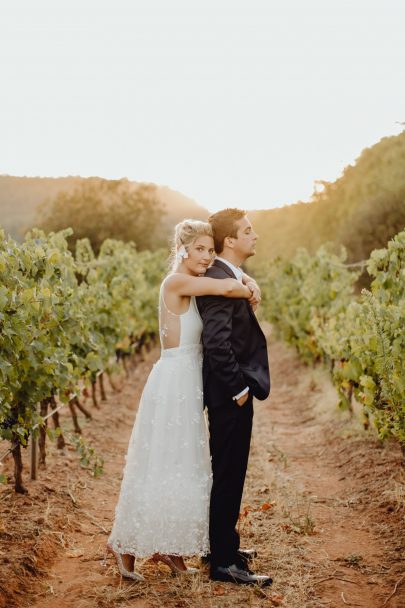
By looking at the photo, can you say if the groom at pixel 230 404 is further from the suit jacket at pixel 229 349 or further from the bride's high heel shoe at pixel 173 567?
the bride's high heel shoe at pixel 173 567

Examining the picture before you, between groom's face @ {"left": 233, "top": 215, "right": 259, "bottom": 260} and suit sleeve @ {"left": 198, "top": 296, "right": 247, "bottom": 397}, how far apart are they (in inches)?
13.5

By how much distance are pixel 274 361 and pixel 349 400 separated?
8609 millimetres

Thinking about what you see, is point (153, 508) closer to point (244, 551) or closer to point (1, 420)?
point (244, 551)

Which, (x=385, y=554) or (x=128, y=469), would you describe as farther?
(x=385, y=554)

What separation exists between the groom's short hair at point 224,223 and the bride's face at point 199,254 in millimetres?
68

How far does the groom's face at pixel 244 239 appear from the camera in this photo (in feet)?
11.9

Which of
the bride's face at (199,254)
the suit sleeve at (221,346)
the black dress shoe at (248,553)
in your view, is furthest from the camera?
the black dress shoe at (248,553)

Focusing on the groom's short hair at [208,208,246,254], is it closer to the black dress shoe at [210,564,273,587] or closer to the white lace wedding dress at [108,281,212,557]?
the white lace wedding dress at [108,281,212,557]

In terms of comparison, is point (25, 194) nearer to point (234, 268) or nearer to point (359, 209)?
point (359, 209)

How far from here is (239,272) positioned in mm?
3707

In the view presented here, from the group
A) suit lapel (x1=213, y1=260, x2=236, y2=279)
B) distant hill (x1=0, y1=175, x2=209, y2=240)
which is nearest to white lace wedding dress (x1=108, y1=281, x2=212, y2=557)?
suit lapel (x1=213, y1=260, x2=236, y2=279)

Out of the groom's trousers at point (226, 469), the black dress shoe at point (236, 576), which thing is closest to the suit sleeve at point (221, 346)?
the groom's trousers at point (226, 469)

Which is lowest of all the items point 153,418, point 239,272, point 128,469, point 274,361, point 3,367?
point 274,361

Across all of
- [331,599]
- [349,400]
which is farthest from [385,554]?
[349,400]
